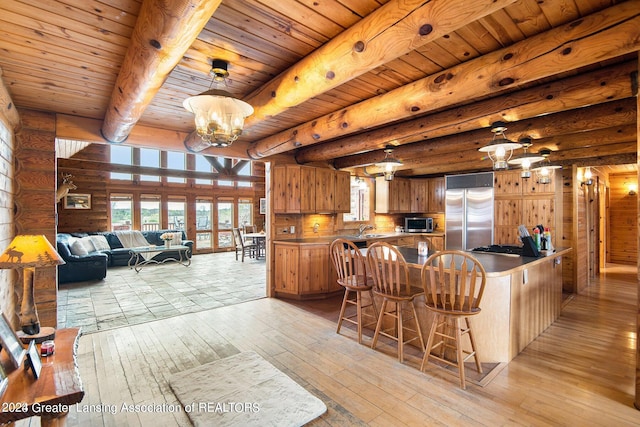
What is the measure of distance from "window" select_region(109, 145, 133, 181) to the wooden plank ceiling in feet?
22.8

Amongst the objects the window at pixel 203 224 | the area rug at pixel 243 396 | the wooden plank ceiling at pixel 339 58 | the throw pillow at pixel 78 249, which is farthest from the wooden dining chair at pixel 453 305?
the window at pixel 203 224

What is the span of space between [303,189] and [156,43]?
3.73m

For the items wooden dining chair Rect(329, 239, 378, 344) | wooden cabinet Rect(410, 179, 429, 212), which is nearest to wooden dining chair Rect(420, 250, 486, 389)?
wooden dining chair Rect(329, 239, 378, 344)

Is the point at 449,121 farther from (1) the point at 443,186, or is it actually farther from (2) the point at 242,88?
(1) the point at 443,186

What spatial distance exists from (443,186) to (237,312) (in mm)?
5615

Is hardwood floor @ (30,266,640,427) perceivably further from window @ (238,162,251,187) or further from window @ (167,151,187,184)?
window @ (238,162,251,187)

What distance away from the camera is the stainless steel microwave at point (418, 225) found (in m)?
7.17

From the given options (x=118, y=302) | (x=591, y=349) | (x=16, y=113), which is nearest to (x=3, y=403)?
(x=16, y=113)

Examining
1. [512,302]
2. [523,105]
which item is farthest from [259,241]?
A: [523,105]

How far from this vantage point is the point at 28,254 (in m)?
1.81

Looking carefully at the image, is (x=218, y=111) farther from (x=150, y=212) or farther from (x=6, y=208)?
(x=150, y=212)

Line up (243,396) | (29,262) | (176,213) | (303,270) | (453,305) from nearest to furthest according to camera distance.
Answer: (29,262) → (243,396) → (453,305) → (303,270) → (176,213)

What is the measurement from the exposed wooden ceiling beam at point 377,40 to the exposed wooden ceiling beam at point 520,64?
82cm

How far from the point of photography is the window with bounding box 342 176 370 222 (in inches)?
266
